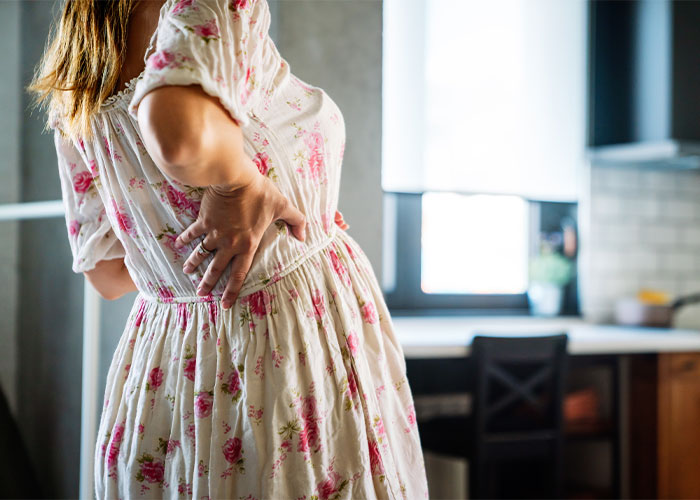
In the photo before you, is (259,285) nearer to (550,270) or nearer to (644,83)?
(550,270)

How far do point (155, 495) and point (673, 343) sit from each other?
2.01m

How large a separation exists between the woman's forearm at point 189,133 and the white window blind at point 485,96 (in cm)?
190

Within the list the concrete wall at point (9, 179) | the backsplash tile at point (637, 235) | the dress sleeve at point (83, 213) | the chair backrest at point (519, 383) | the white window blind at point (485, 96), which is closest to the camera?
the dress sleeve at point (83, 213)

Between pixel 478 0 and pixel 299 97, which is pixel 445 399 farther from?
pixel 299 97

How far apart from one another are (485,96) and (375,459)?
221 cm

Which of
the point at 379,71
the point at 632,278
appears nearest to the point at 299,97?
the point at 379,71

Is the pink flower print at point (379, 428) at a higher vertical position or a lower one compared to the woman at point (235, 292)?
lower

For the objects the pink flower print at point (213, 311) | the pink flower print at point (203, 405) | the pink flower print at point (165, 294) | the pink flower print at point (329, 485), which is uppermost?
the pink flower print at point (165, 294)

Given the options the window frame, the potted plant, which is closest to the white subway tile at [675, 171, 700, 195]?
the potted plant

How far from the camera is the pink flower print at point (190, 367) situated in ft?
2.61

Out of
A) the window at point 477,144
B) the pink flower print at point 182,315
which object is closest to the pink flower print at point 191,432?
the pink flower print at point 182,315

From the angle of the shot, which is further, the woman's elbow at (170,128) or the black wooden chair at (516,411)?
the black wooden chair at (516,411)

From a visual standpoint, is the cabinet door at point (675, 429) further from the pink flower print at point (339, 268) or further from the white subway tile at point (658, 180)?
the pink flower print at point (339, 268)

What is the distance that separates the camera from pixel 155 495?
0.82 meters
